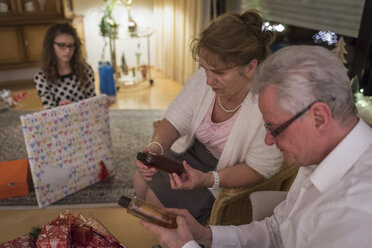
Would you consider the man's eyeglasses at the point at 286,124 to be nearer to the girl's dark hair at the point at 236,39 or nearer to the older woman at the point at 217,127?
the older woman at the point at 217,127

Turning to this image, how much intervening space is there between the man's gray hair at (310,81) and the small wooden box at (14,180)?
1.92 metres

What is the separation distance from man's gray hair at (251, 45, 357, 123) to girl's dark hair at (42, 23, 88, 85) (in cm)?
195

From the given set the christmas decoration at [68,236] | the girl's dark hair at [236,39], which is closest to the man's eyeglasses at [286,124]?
the girl's dark hair at [236,39]

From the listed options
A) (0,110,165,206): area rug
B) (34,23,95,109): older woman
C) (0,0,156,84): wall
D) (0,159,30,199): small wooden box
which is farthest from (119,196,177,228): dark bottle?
(0,0,156,84): wall

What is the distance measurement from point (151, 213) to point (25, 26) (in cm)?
358

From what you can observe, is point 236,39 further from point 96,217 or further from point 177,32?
point 177,32

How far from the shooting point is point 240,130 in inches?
58.5

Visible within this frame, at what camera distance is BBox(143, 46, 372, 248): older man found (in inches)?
31.6

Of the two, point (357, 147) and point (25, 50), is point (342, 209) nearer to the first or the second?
point (357, 147)

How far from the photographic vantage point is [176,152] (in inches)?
71.3

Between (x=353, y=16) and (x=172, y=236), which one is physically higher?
(x=353, y=16)

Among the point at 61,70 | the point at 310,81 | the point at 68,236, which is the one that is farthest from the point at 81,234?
the point at 61,70

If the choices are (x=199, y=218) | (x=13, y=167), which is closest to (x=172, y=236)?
(x=199, y=218)

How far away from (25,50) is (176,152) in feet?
10.1
